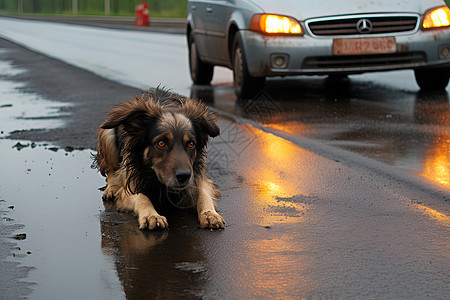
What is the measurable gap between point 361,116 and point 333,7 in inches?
80.7

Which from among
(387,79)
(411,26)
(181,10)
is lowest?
(181,10)

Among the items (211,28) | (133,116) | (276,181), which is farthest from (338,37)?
(133,116)

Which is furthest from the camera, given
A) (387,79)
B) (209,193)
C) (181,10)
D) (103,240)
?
(181,10)

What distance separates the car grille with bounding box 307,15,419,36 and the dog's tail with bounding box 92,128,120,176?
207 inches

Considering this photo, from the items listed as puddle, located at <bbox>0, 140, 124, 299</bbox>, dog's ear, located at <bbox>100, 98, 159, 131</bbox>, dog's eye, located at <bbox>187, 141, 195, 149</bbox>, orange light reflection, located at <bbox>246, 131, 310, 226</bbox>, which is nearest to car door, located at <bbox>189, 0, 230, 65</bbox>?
orange light reflection, located at <bbox>246, 131, 310, 226</bbox>

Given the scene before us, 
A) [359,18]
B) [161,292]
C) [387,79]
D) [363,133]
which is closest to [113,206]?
[161,292]

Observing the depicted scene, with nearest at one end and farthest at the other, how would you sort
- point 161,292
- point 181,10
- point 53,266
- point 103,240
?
point 161,292 < point 53,266 < point 103,240 < point 181,10

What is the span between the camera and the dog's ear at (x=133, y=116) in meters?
5.92

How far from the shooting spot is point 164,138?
5.77 m

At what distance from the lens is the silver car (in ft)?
37.9

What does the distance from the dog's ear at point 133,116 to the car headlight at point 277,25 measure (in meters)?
5.87

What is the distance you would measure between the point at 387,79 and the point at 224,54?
3.43 metres

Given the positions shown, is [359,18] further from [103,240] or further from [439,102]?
[103,240]

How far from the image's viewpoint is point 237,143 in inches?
349
